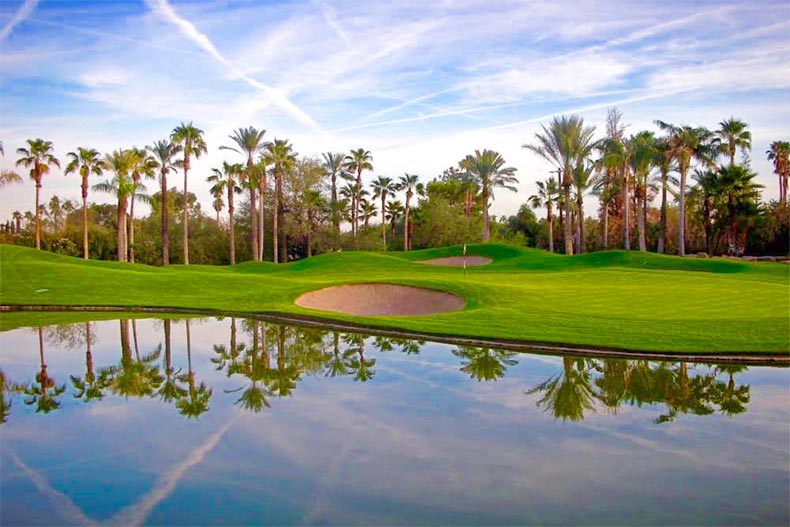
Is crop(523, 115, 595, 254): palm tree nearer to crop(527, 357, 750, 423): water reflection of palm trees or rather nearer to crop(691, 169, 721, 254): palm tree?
crop(691, 169, 721, 254): palm tree

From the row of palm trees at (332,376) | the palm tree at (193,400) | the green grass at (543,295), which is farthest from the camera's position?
the green grass at (543,295)

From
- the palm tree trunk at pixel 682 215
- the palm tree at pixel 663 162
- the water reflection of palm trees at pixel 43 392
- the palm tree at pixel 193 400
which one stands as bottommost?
the palm tree at pixel 193 400

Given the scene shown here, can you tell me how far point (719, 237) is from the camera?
188 feet

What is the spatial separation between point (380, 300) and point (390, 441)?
17249 millimetres

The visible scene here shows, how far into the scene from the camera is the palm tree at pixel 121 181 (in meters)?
50.6

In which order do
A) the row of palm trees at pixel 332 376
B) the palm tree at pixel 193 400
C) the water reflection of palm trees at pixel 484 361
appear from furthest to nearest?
the water reflection of palm trees at pixel 484 361 → the row of palm trees at pixel 332 376 → the palm tree at pixel 193 400

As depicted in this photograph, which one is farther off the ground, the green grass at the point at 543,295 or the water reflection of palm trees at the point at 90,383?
the green grass at the point at 543,295

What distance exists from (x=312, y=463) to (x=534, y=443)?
3205 mm

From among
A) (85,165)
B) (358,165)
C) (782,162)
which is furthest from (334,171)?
(782,162)

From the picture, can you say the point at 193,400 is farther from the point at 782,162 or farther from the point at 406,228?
the point at 782,162

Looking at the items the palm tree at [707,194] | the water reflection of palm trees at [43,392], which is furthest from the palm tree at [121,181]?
the palm tree at [707,194]

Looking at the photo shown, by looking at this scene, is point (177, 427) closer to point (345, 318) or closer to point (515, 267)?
point (345, 318)

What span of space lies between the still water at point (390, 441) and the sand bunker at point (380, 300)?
939 centimetres

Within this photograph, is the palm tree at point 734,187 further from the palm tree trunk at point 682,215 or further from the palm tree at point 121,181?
the palm tree at point 121,181
